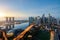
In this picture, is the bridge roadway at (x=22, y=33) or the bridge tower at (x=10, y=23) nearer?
the bridge roadway at (x=22, y=33)

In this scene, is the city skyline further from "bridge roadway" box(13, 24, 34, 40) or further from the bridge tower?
"bridge roadway" box(13, 24, 34, 40)

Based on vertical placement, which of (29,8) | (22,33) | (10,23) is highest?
(29,8)

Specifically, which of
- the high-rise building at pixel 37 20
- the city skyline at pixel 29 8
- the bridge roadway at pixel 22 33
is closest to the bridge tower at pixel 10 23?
the city skyline at pixel 29 8

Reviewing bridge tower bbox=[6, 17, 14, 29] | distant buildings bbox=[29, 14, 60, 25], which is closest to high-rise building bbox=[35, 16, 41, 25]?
distant buildings bbox=[29, 14, 60, 25]

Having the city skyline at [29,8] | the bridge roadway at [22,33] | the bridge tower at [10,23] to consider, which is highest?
the city skyline at [29,8]

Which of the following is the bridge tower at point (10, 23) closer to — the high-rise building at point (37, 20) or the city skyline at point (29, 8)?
the city skyline at point (29, 8)

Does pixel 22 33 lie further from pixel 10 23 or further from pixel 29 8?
pixel 29 8

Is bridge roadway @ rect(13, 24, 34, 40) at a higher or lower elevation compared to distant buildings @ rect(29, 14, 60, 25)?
lower

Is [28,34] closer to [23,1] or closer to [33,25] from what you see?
[33,25]

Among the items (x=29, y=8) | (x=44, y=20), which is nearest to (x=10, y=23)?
(x=29, y=8)
